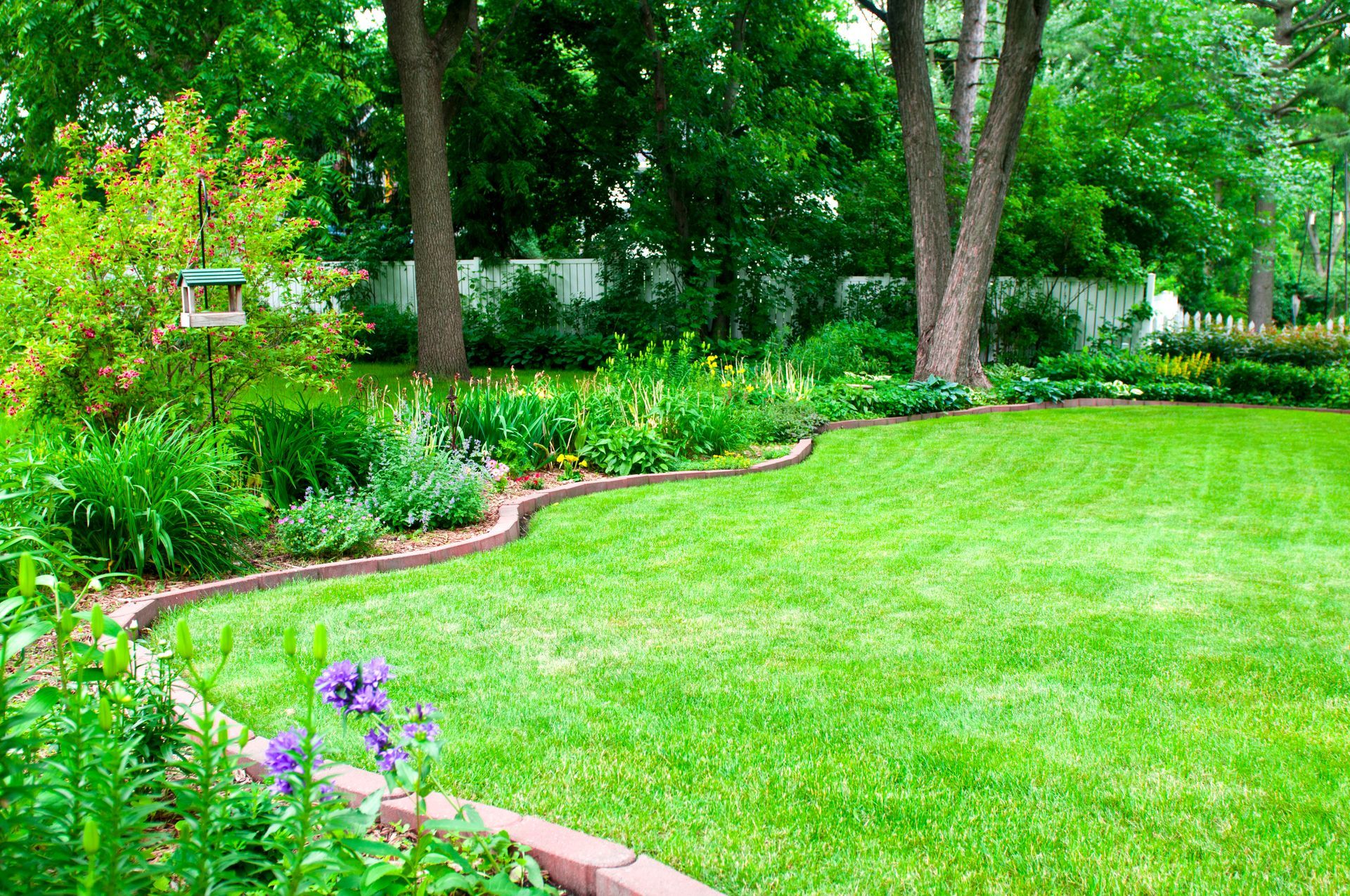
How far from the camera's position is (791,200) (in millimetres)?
17469

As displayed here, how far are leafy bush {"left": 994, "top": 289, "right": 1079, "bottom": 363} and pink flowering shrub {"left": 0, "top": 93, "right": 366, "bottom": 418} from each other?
37.2 ft

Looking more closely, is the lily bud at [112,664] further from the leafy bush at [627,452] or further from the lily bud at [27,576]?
the leafy bush at [627,452]

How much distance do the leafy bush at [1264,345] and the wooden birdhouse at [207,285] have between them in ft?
44.1

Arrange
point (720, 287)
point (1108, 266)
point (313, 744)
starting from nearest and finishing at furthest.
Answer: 1. point (313, 744)
2. point (1108, 266)
3. point (720, 287)

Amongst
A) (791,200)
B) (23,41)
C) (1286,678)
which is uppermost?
(23,41)

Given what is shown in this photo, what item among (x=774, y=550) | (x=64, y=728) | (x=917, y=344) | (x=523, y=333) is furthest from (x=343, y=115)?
(x=64, y=728)

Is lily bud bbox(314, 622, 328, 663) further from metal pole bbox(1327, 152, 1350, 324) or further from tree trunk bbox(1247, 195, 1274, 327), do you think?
tree trunk bbox(1247, 195, 1274, 327)

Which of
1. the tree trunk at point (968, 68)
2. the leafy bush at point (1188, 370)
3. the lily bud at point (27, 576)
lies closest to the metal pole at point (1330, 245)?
the leafy bush at point (1188, 370)

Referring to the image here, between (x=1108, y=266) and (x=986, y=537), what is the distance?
1112 centimetres

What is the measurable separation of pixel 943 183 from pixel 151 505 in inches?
461

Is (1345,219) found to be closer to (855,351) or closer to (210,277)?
(855,351)

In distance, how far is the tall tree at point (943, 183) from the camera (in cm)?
1237

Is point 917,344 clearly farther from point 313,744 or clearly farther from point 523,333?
point 313,744

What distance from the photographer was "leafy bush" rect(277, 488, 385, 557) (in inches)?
209
